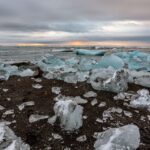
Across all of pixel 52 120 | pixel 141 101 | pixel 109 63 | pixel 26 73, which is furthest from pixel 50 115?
pixel 109 63

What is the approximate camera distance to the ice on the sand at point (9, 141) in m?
3.08

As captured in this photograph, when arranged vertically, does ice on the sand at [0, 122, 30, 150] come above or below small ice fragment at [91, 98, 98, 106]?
below

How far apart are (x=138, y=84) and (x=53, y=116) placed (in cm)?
156

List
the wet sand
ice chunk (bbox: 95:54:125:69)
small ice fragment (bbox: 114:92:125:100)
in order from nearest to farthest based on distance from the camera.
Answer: the wet sand
small ice fragment (bbox: 114:92:125:100)
ice chunk (bbox: 95:54:125:69)

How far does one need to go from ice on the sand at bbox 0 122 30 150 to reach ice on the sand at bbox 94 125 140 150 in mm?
693

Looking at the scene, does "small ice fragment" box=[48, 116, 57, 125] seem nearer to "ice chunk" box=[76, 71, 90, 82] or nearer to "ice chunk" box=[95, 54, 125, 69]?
"ice chunk" box=[76, 71, 90, 82]

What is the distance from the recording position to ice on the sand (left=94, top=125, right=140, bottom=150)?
10.2 feet

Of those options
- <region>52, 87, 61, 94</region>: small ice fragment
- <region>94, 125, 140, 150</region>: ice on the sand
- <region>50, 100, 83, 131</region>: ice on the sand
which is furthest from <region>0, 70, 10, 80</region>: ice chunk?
<region>94, 125, 140, 150</region>: ice on the sand

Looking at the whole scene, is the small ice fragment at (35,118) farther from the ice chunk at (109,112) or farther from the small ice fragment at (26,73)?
the small ice fragment at (26,73)

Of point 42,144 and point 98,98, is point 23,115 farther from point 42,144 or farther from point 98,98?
point 98,98

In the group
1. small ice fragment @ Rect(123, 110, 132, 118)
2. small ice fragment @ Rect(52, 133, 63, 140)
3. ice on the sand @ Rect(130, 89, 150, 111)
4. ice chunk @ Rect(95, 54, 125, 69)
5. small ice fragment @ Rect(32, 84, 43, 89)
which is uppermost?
ice chunk @ Rect(95, 54, 125, 69)

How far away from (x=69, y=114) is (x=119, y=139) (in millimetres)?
618

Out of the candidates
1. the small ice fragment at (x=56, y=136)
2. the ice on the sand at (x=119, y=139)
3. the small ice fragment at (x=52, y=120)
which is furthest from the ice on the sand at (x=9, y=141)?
the ice on the sand at (x=119, y=139)

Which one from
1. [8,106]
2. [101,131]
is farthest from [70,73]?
[101,131]
